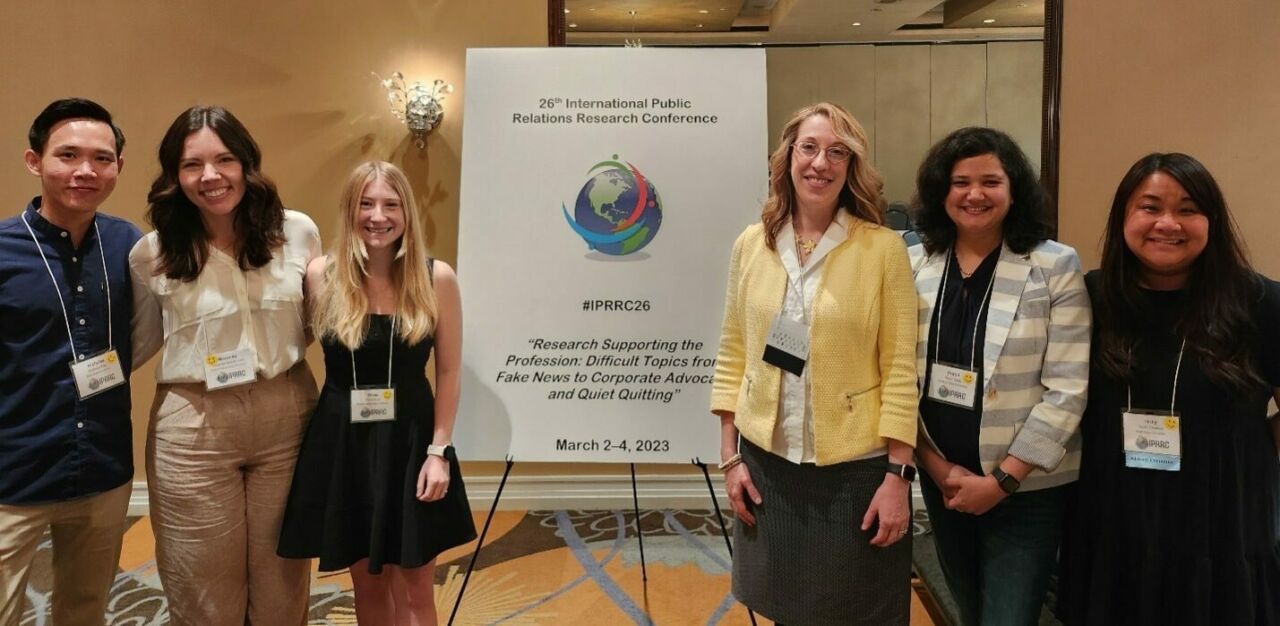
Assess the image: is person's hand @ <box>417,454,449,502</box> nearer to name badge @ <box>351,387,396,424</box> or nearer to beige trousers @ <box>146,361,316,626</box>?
name badge @ <box>351,387,396,424</box>

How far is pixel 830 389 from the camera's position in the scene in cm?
150

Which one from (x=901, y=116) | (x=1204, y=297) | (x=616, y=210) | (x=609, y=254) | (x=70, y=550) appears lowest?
(x=70, y=550)

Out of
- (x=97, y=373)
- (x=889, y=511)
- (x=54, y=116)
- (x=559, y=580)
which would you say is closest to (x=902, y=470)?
(x=889, y=511)

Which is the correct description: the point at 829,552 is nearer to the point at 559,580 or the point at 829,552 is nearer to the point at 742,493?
the point at 742,493

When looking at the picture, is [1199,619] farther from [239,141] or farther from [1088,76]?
[1088,76]

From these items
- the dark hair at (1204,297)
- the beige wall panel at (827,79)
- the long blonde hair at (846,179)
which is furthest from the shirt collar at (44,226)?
the beige wall panel at (827,79)

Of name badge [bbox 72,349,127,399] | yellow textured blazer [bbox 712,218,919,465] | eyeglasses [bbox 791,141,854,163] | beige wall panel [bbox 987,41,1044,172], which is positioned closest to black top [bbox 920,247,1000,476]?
yellow textured blazer [bbox 712,218,919,465]

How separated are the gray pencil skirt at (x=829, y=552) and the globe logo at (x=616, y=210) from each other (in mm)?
882

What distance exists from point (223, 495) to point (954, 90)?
3.43 meters

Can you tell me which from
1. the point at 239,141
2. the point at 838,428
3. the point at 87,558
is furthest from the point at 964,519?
the point at 87,558

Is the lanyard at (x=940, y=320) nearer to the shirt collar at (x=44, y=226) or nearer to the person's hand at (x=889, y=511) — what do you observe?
the person's hand at (x=889, y=511)

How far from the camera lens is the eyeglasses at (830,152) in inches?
59.1

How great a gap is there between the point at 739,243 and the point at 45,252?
163 centimetres

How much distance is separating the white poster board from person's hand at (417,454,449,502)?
45 cm
